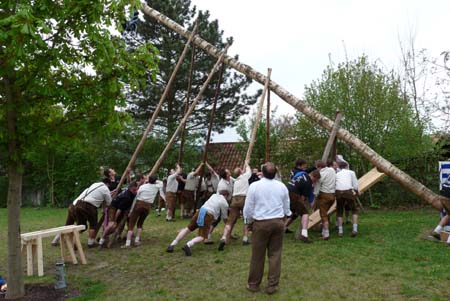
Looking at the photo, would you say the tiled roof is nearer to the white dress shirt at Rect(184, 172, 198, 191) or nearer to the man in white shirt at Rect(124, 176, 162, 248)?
the white dress shirt at Rect(184, 172, 198, 191)

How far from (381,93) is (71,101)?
Result: 1309 centimetres

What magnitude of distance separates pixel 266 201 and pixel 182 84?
54.1 ft

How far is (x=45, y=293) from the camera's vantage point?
6184 millimetres

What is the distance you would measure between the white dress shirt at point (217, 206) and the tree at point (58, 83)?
3086 mm

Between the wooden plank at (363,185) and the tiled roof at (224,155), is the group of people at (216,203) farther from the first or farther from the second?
the tiled roof at (224,155)

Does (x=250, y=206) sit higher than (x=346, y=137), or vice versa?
(x=346, y=137)

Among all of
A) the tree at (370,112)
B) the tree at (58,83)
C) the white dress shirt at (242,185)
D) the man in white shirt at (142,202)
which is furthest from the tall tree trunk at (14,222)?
the tree at (370,112)

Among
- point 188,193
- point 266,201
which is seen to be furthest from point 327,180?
point 188,193

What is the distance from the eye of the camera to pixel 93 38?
223 inches

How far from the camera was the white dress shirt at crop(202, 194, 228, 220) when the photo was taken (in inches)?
342

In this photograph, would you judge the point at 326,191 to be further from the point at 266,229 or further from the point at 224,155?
the point at 224,155

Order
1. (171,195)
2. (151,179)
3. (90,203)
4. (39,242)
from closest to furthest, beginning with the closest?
(39,242) < (90,203) < (151,179) < (171,195)

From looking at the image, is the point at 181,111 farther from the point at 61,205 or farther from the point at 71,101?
the point at 71,101

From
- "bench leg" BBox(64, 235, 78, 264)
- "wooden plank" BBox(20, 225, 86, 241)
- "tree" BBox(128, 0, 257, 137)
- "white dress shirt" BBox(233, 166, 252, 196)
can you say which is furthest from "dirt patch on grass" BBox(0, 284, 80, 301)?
"tree" BBox(128, 0, 257, 137)
